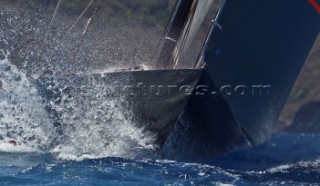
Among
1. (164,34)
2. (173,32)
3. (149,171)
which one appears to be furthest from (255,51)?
(149,171)

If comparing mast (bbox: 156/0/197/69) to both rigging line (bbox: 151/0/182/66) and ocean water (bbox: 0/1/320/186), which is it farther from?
ocean water (bbox: 0/1/320/186)

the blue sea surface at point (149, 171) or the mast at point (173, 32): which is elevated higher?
the mast at point (173, 32)

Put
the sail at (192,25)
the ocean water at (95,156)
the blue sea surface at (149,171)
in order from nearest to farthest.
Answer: the blue sea surface at (149,171)
the ocean water at (95,156)
the sail at (192,25)

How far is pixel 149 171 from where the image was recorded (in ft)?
20.5

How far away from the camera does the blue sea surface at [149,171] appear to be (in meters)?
5.71

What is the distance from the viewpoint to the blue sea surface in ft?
18.7

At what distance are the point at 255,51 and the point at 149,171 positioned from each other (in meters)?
1.90

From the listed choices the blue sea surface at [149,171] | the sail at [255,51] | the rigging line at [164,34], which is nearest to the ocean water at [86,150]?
the blue sea surface at [149,171]

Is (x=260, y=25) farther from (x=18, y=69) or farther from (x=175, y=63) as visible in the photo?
(x=18, y=69)

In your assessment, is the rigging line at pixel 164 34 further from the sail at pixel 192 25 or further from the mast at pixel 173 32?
the sail at pixel 192 25

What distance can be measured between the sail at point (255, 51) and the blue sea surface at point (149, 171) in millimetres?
681

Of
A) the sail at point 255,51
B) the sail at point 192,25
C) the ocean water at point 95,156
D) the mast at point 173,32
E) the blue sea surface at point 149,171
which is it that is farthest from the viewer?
the mast at point 173,32

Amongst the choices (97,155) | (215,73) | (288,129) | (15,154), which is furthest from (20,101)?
(288,129)

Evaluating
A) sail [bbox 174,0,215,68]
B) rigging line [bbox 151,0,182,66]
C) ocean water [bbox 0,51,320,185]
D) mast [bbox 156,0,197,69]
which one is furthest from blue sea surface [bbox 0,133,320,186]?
rigging line [bbox 151,0,182,66]
